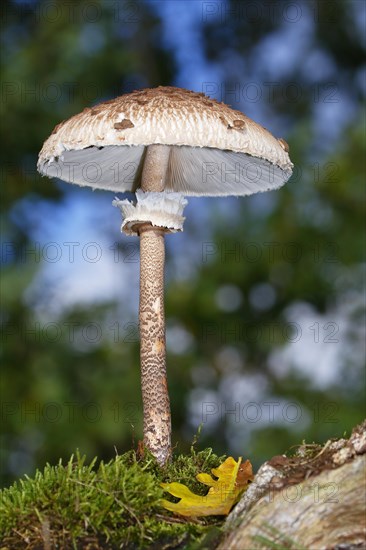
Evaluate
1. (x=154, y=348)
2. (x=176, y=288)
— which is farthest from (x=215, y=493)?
(x=176, y=288)

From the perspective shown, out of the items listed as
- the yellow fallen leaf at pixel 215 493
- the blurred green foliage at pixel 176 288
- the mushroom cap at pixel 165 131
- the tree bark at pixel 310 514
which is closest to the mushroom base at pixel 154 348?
the yellow fallen leaf at pixel 215 493

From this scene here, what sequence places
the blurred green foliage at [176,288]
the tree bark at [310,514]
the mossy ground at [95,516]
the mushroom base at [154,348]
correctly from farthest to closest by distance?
the blurred green foliage at [176,288]
the mushroom base at [154,348]
the mossy ground at [95,516]
the tree bark at [310,514]

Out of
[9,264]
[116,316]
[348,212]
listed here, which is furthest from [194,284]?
[9,264]

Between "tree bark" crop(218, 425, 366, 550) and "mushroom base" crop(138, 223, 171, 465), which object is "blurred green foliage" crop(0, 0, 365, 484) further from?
"tree bark" crop(218, 425, 366, 550)

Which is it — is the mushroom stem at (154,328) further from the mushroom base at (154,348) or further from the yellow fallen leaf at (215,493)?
the yellow fallen leaf at (215,493)

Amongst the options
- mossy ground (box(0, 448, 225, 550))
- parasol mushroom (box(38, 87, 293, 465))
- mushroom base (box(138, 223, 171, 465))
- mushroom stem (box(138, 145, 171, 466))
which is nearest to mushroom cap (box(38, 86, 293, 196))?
parasol mushroom (box(38, 87, 293, 465))

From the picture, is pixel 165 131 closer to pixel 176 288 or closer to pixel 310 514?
pixel 310 514

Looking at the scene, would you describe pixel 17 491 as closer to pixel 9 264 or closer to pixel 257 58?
pixel 9 264
